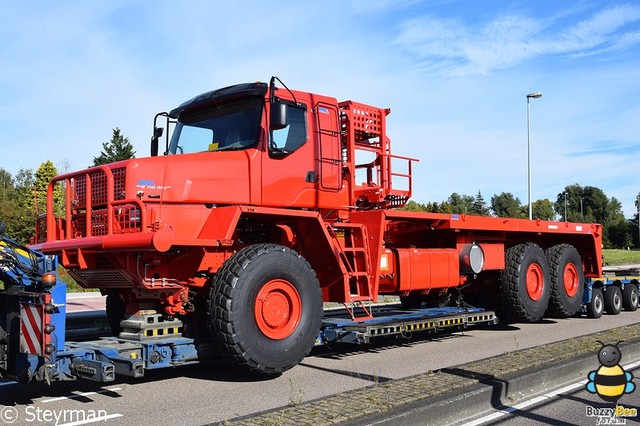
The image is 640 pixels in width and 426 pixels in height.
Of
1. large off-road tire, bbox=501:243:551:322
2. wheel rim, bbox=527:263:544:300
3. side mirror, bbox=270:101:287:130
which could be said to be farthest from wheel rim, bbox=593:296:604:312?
side mirror, bbox=270:101:287:130

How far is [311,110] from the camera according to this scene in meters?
8.52

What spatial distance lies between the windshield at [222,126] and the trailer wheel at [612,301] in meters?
11.1

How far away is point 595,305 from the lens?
46.6 ft

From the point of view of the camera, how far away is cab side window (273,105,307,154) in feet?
26.2

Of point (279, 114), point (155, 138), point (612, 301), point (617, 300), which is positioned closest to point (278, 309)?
point (279, 114)

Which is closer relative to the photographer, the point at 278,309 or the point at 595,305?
the point at 278,309

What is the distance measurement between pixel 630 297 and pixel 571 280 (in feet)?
11.8

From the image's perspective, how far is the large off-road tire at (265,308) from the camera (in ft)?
22.1

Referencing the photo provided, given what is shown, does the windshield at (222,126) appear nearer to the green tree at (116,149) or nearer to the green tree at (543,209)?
the green tree at (116,149)

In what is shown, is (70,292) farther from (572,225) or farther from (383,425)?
(383,425)

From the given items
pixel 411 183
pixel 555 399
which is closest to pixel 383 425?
pixel 555 399

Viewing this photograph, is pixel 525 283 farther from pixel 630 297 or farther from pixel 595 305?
pixel 630 297

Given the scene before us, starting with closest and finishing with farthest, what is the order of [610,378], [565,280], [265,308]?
1. [610,378]
2. [265,308]
3. [565,280]

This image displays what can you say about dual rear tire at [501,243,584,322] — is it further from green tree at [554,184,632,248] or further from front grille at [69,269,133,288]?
green tree at [554,184,632,248]
